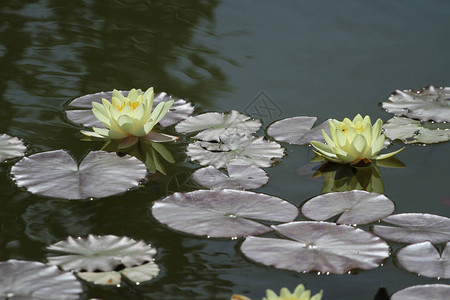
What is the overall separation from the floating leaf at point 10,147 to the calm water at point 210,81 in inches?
2.0

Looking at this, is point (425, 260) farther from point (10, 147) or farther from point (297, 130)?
point (10, 147)

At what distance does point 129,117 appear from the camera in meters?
2.14

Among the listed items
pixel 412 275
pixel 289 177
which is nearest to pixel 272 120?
pixel 289 177

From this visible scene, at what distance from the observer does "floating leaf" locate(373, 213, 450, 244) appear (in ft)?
5.57

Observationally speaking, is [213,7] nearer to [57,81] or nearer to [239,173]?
[57,81]

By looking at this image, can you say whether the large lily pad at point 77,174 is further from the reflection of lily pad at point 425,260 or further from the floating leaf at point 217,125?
the reflection of lily pad at point 425,260

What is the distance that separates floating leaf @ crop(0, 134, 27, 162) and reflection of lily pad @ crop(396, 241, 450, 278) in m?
1.21

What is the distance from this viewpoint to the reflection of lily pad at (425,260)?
1.57m

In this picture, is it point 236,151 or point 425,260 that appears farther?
point 236,151

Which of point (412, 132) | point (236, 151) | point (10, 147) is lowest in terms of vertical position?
point (10, 147)

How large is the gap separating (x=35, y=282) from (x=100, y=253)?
0.17 m

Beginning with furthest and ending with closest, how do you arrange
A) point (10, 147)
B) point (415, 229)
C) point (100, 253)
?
point (10, 147) → point (415, 229) → point (100, 253)

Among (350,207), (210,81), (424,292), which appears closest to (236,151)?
(350,207)

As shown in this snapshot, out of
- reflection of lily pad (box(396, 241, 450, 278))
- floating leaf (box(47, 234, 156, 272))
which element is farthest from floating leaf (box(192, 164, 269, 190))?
reflection of lily pad (box(396, 241, 450, 278))
